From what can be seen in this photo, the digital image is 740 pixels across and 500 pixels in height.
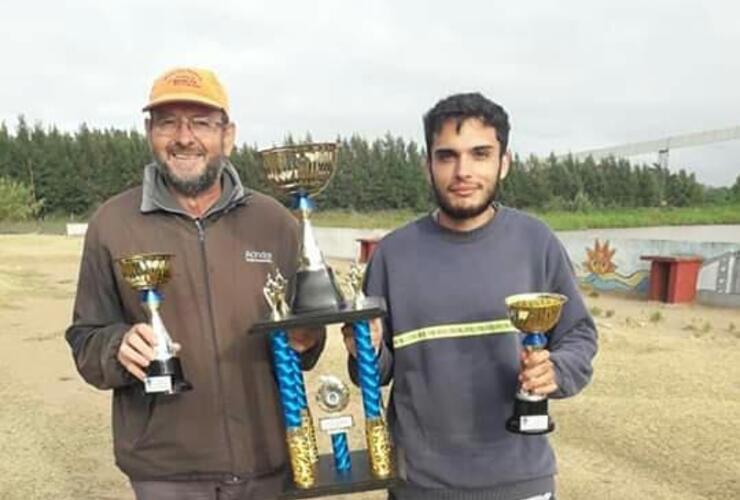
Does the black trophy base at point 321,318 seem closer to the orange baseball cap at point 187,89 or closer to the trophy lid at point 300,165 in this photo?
the trophy lid at point 300,165

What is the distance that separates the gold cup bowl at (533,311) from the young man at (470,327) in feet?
0.71

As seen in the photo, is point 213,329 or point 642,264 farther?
point 642,264

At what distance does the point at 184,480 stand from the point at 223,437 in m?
0.20

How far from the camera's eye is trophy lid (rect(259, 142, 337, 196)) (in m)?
2.41

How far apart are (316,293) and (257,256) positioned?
0.31 m

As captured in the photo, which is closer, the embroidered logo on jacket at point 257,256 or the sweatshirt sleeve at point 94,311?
the sweatshirt sleeve at point 94,311

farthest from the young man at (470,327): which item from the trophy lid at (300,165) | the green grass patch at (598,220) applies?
the green grass patch at (598,220)

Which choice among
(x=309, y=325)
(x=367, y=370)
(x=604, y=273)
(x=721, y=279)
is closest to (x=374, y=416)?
(x=367, y=370)

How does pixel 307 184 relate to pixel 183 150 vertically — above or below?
below

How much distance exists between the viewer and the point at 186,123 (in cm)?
249

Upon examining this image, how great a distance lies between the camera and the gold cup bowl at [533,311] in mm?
2215

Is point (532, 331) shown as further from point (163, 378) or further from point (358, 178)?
point (358, 178)

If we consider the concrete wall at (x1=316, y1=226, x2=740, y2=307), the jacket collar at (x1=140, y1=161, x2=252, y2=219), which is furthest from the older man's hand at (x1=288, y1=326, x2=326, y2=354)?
the concrete wall at (x1=316, y1=226, x2=740, y2=307)

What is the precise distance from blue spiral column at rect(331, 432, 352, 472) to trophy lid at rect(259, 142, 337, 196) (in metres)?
0.82
